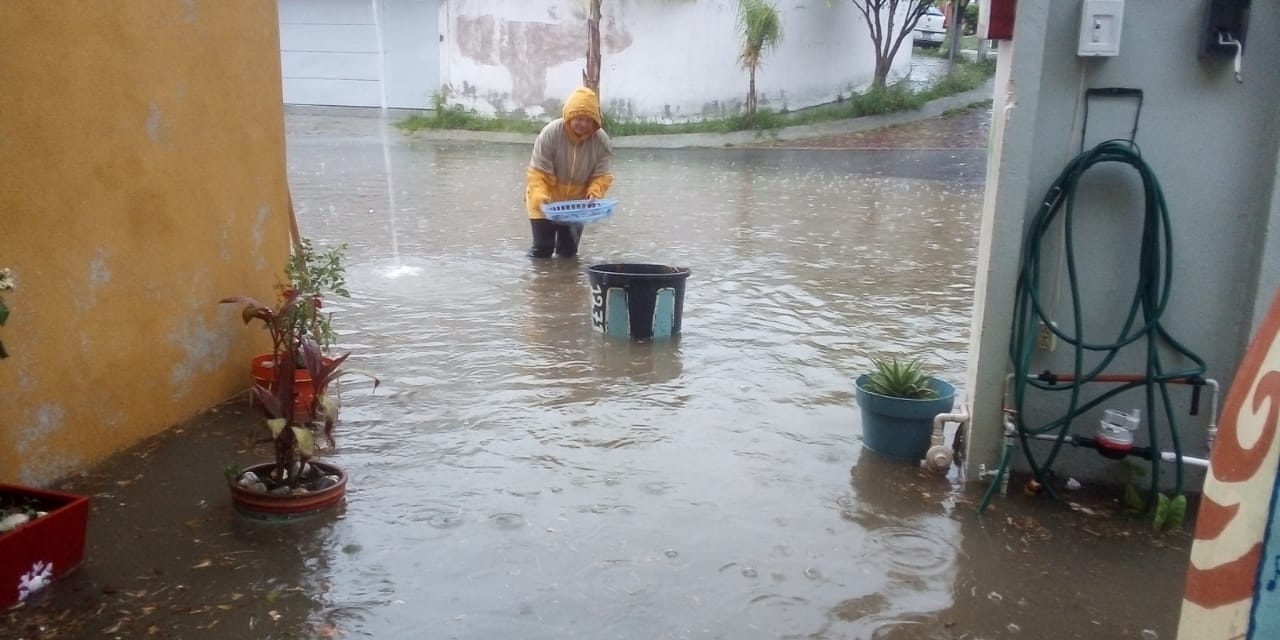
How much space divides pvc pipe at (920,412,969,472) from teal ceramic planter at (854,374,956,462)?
0.09m

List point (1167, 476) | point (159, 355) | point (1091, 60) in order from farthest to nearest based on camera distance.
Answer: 1. point (159, 355)
2. point (1167, 476)
3. point (1091, 60)

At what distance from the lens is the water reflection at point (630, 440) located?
3480mm

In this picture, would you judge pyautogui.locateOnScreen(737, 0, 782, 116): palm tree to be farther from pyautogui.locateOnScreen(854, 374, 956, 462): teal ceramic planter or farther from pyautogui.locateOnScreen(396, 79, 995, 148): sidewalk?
pyautogui.locateOnScreen(854, 374, 956, 462): teal ceramic planter

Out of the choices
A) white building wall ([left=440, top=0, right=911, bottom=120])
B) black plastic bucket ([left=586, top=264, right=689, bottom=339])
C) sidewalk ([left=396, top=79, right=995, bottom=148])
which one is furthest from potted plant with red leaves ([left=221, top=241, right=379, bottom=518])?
white building wall ([left=440, top=0, right=911, bottom=120])

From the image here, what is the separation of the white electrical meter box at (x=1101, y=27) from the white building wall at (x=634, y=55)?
18.4 m

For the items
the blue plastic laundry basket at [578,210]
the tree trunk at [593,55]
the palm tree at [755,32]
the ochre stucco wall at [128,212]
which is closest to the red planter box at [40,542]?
the ochre stucco wall at [128,212]

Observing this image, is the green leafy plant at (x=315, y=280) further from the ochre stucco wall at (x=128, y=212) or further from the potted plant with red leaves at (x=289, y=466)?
the potted plant with red leaves at (x=289, y=466)

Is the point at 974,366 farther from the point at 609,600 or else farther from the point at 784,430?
the point at 609,600

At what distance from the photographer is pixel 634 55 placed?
870 inches

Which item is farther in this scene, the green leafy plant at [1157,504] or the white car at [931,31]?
the white car at [931,31]

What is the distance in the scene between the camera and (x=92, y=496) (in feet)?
13.5

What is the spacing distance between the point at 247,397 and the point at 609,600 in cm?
278

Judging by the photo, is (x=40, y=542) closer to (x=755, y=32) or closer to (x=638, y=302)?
(x=638, y=302)

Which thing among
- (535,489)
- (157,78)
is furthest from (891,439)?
(157,78)
